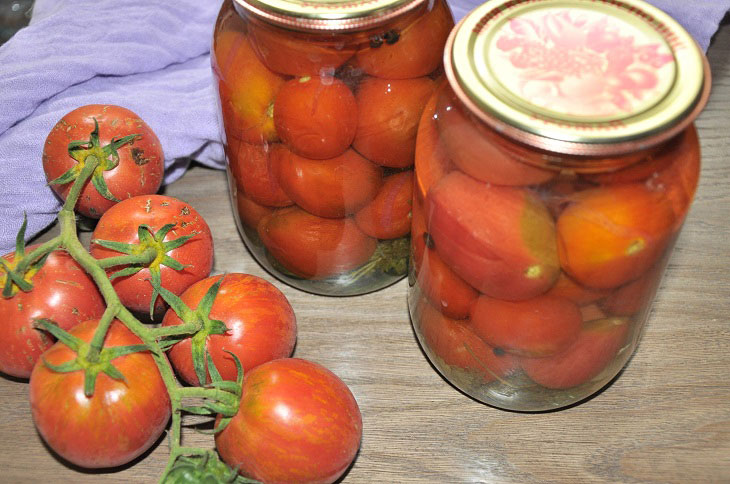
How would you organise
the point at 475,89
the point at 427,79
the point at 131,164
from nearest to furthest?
the point at 475,89 → the point at 427,79 → the point at 131,164

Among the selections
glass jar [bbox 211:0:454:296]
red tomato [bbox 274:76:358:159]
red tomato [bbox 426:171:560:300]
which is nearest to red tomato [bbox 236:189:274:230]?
glass jar [bbox 211:0:454:296]

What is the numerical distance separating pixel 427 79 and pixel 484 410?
0.93 ft

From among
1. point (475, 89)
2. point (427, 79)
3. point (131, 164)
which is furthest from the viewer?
point (131, 164)

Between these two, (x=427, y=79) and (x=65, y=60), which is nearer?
(x=427, y=79)

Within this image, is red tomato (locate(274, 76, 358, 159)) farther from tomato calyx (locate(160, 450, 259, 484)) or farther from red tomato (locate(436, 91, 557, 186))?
tomato calyx (locate(160, 450, 259, 484))

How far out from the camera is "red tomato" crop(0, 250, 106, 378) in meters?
0.58

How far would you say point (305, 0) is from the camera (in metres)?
0.53

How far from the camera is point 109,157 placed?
70 cm

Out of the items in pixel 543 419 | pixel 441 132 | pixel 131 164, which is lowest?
pixel 543 419

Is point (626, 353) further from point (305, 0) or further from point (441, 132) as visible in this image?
point (305, 0)

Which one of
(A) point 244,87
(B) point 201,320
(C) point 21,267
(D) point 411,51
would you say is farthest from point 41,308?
(D) point 411,51

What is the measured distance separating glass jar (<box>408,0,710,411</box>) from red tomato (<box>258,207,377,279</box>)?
0.36 ft

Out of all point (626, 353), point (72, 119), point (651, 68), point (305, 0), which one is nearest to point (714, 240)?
point (626, 353)

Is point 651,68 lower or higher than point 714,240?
higher
